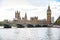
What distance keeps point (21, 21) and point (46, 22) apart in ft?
4.49

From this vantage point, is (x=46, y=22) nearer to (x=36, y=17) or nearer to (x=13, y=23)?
(x=36, y=17)

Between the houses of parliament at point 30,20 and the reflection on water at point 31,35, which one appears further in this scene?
the houses of parliament at point 30,20

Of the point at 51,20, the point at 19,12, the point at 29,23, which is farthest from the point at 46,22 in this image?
the point at 19,12

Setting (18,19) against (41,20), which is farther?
(18,19)

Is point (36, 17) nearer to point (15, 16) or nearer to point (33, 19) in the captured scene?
→ point (33, 19)

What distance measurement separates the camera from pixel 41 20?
936 centimetres

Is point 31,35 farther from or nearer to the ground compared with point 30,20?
nearer to the ground

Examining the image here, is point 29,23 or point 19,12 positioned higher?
point 19,12

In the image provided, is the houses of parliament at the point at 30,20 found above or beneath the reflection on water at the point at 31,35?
above

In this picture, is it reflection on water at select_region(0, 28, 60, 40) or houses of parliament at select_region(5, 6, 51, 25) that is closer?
reflection on water at select_region(0, 28, 60, 40)

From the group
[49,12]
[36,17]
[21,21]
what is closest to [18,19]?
[21,21]

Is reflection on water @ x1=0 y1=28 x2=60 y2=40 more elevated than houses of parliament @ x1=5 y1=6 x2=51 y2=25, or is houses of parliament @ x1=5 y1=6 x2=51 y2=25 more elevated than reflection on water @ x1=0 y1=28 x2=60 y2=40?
houses of parliament @ x1=5 y1=6 x2=51 y2=25

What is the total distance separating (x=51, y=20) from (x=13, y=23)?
209cm

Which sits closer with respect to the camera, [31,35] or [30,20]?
[31,35]
